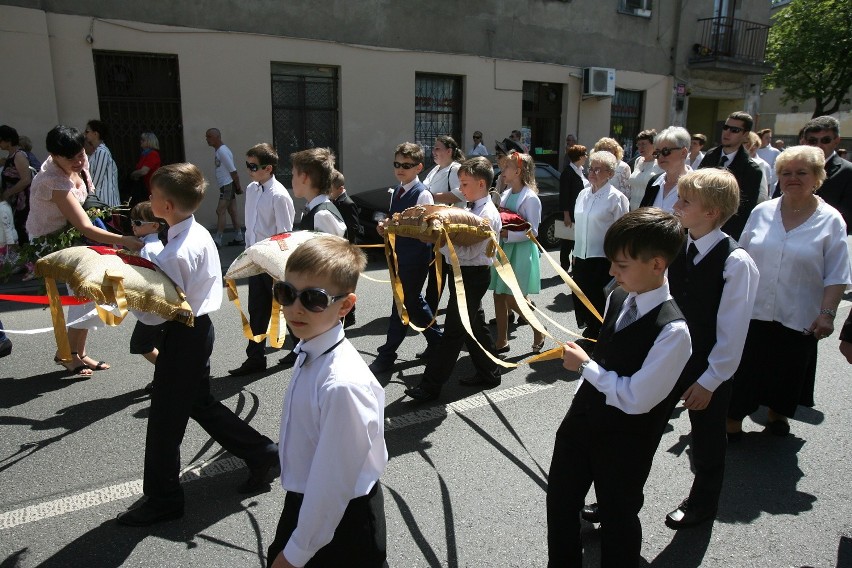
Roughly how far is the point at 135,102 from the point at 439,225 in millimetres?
9394

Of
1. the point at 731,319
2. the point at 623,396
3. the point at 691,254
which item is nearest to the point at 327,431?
the point at 623,396

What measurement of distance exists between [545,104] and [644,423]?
1637 cm

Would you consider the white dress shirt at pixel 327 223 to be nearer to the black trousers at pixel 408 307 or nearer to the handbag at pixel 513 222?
the black trousers at pixel 408 307

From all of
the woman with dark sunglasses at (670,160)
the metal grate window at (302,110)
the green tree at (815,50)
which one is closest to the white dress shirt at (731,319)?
the woman with dark sunglasses at (670,160)

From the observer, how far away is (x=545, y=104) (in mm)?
17547

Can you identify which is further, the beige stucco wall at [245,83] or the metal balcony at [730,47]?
the metal balcony at [730,47]

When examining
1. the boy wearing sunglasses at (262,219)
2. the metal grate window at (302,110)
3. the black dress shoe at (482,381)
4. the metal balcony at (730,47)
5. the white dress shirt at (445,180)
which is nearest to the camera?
the black dress shoe at (482,381)

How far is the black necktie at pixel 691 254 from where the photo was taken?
3015 mm

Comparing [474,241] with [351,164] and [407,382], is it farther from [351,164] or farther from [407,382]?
[351,164]

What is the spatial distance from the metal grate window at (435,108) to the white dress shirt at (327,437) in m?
13.1

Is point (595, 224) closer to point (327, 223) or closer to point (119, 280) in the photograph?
point (327, 223)

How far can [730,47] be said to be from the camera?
20938mm

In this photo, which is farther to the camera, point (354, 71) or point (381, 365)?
point (354, 71)

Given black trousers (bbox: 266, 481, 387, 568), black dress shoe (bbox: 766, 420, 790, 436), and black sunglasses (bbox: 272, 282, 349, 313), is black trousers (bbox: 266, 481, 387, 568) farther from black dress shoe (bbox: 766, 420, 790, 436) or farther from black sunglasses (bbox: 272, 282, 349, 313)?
black dress shoe (bbox: 766, 420, 790, 436)
